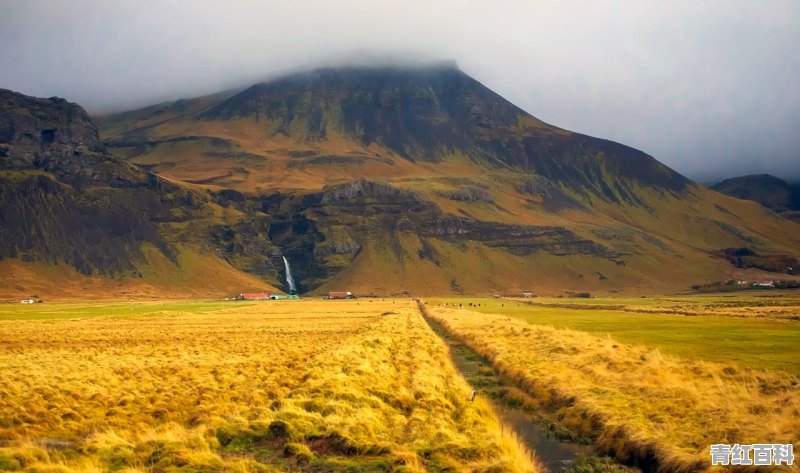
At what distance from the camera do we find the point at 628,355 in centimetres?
3341

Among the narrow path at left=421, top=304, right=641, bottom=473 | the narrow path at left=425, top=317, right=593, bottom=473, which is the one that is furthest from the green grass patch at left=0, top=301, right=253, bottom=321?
the narrow path at left=421, top=304, right=641, bottom=473

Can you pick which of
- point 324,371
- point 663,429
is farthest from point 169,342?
point 663,429

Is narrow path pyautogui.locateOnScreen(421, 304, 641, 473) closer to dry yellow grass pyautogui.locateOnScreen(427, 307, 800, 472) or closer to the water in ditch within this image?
the water in ditch

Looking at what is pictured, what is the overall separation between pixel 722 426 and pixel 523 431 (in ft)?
23.0

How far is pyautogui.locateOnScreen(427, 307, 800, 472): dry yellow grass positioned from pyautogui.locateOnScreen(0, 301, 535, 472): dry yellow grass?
3761 millimetres

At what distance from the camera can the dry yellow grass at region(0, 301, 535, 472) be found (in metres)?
16.0

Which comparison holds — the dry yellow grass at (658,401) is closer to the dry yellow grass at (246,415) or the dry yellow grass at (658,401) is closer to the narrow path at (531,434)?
the narrow path at (531,434)

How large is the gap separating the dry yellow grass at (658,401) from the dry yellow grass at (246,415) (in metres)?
3.76

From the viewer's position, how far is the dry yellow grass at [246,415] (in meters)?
16.0

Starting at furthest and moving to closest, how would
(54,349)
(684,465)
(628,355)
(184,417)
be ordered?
(54,349) < (628,355) < (184,417) < (684,465)

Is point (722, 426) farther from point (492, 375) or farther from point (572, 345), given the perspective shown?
point (572, 345)

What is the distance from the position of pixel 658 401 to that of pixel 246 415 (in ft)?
48.1

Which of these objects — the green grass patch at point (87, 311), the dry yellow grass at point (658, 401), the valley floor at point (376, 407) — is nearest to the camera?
the valley floor at point (376, 407)

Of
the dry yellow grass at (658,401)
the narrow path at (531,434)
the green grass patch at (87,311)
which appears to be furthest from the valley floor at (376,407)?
the green grass patch at (87,311)
